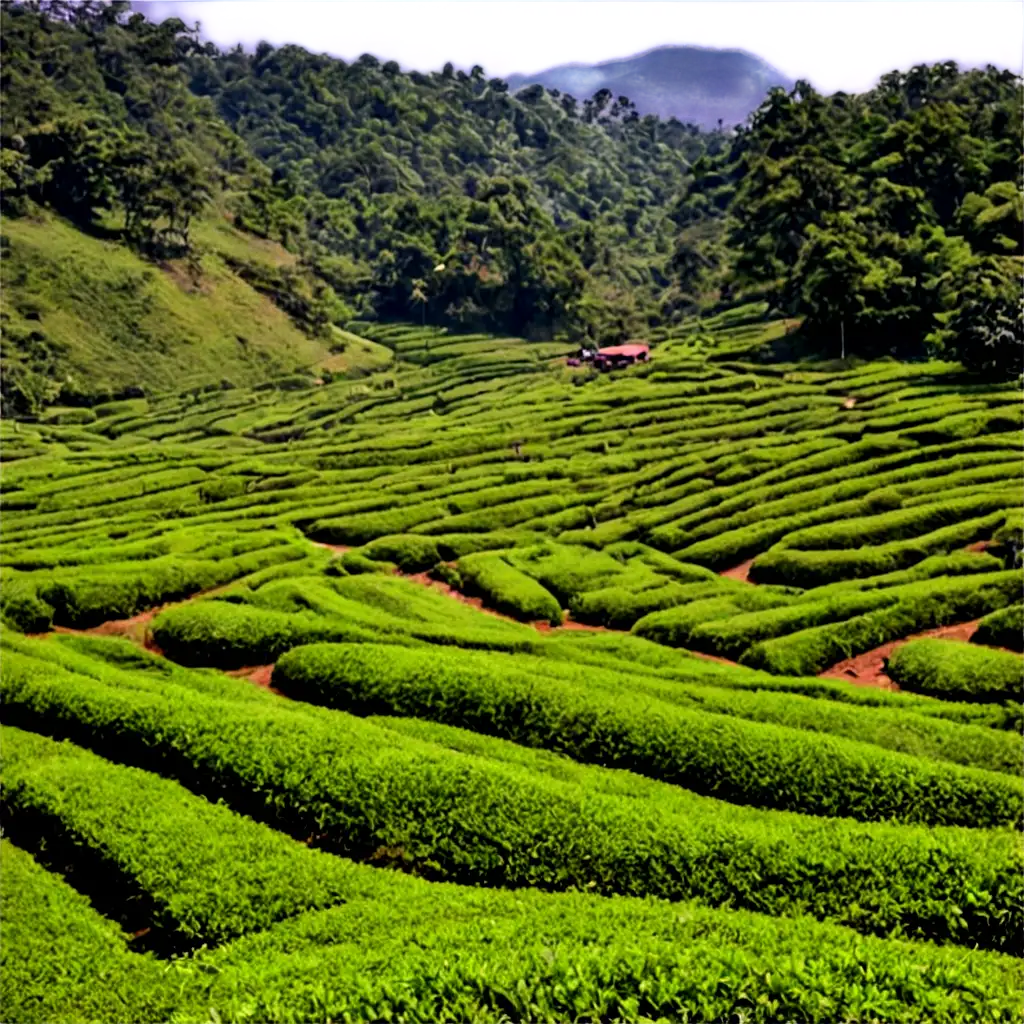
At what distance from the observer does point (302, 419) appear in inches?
3209

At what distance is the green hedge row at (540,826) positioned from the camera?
14.4m

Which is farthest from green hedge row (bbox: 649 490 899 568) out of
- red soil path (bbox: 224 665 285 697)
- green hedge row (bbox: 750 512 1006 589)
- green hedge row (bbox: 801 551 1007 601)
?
red soil path (bbox: 224 665 285 697)

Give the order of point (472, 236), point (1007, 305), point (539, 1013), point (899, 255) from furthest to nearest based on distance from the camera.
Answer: point (472, 236)
point (899, 255)
point (1007, 305)
point (539, 1013)

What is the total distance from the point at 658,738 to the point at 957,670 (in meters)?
9.18

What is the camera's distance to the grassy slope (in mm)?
93294

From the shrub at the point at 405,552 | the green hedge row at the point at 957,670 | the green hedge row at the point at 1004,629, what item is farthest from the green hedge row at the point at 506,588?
the green hedge row at the point at 1004,629

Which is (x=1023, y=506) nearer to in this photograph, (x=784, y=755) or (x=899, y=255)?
(x=784, y=755)

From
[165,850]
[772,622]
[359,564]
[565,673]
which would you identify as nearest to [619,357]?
[359,564]

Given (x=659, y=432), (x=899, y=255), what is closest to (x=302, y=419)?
(x=659, y=432)

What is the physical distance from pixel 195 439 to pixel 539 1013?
7211 cm

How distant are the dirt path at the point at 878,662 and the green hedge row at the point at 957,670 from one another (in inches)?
17.6

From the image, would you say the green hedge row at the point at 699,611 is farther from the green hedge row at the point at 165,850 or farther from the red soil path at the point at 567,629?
the green hedge row at the point at 165,850

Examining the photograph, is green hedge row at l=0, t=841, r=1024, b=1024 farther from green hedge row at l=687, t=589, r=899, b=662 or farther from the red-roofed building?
the red-roofed building

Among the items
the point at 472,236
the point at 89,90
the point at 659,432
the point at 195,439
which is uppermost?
the point at 89,90
